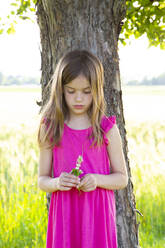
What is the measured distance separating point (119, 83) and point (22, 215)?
1.86m

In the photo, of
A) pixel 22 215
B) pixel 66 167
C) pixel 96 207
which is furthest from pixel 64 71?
pixel 22 215

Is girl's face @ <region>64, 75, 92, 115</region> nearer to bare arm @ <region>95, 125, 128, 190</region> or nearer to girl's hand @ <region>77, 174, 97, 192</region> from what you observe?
bare arm @ <region>95, 125, 128, 190</region>

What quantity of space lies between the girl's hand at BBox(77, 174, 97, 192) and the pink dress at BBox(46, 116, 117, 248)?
111mm

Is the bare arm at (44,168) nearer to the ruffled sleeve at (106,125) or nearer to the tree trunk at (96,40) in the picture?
the ruffled sleeve at (106,125)

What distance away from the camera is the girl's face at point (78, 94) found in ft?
6.50

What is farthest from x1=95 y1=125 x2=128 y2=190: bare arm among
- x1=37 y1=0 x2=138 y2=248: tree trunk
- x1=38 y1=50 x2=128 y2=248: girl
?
x1=37 y1=0 x2=138 y2=248: tree trunk

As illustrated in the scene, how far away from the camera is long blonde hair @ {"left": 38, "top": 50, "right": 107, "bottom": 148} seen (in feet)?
6.59

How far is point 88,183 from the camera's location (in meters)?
1.91

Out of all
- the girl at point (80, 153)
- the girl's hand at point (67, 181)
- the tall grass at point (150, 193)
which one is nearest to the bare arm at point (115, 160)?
the girl at point (80, 153)

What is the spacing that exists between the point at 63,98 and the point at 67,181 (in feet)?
1.90

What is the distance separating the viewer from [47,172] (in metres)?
2.17

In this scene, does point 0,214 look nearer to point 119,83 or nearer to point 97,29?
point 119,83

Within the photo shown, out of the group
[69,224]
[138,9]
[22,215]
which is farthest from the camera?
[22,215]

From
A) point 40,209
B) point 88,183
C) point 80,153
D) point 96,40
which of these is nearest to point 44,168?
point 80,153
